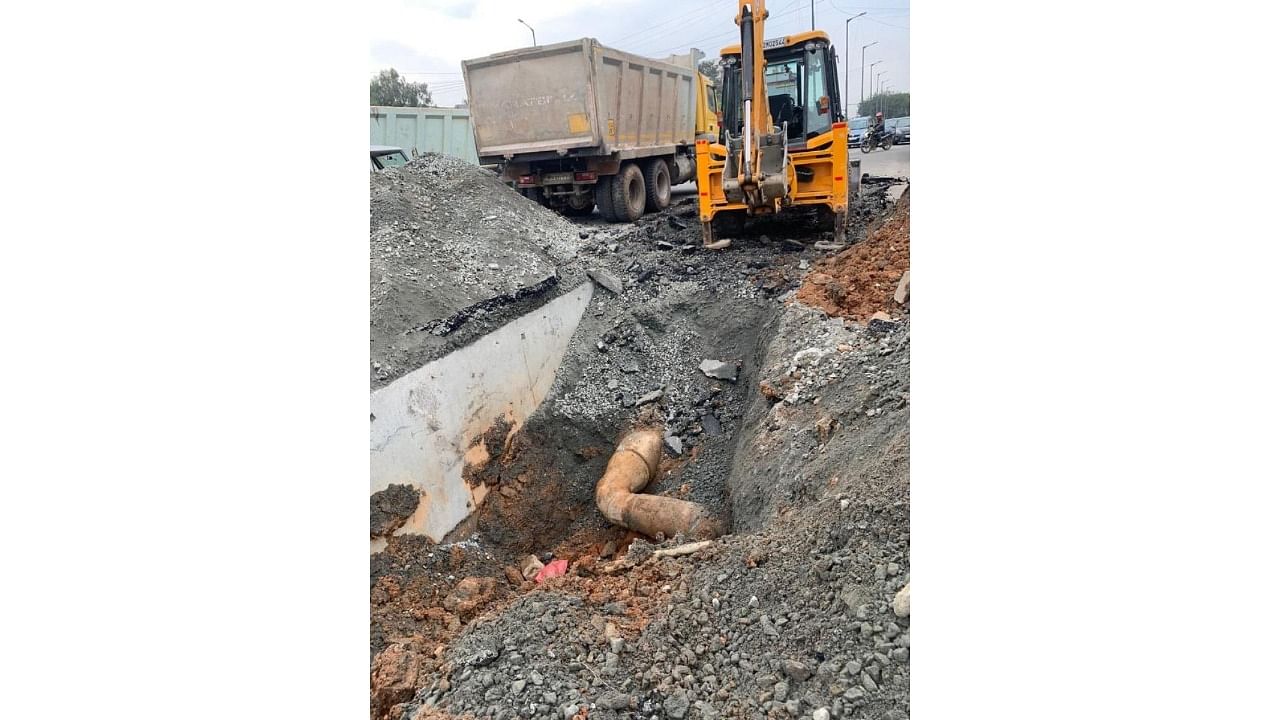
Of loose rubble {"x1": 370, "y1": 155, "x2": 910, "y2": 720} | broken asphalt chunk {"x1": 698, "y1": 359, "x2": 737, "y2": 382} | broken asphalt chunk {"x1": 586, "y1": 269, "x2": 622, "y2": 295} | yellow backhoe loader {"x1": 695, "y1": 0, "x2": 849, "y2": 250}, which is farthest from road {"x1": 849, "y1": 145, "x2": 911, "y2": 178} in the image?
broken asphalt chunk {"x1": 698, "y1": 359, "x2": 737, "y2": 382}

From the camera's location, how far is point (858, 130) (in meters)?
19.8

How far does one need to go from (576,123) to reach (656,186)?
2.07 metres

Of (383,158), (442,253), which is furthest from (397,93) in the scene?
(442,253)

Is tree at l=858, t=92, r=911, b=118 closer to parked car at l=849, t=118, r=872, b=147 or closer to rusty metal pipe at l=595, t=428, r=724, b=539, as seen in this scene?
parked car at l=849, t=118, r=872, b=147

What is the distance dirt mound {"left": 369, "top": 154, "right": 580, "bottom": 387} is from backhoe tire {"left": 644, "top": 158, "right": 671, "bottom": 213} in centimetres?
303

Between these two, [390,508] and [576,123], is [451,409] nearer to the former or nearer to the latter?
[390,508]

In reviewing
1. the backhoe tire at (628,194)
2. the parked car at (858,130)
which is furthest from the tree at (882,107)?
the backhoe tire at (628,194)

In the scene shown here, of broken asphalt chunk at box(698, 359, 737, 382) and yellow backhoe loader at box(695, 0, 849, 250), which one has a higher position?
yellow backhoe loader at box(695, 0, 849, 250)

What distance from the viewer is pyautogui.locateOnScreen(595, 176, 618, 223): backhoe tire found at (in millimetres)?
9445

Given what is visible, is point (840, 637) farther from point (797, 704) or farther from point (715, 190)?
point (715, 190)

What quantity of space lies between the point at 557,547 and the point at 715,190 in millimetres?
4325

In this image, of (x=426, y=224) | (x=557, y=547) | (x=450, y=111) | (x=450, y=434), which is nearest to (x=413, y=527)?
(x=450, y=434)

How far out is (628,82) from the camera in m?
9.23

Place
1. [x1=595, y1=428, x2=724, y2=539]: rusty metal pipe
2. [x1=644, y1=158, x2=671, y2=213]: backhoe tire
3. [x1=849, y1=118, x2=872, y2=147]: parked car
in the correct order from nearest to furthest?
[x1=595, y1=428, x2=724, y2=539]: rusty metal pipe, [x1=644, y1=158, x2=671, y2=213]: backhoe tire, [x1=849, y1=118, x2=872, y2=147]: parked car
